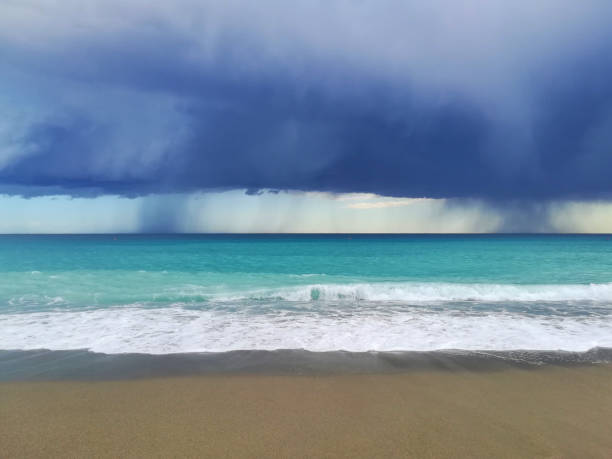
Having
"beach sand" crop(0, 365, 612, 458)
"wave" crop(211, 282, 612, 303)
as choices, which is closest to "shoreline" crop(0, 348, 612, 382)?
"beach sand" crop(0, 365, 612, 458)

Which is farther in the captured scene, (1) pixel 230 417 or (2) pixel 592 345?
(2) pixel 592 345

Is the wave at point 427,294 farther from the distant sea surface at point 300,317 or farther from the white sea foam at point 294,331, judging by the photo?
the white sea foam at point 294,331

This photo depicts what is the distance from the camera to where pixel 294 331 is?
8664 mm

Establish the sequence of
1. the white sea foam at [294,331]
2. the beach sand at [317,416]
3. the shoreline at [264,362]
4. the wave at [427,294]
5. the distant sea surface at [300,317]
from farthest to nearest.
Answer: the wave at [427,294], the distant sea surface at [300,317], the white sea foam at [294,331], the shoreline at [264,362], the beach sand at [317,416]

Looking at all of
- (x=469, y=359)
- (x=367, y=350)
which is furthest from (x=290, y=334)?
(x=469, y=359)

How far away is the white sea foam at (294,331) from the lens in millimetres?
7457

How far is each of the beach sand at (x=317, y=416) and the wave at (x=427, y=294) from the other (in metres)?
8.55

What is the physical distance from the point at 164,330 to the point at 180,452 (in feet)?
17.9

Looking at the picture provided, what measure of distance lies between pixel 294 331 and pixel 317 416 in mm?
4215

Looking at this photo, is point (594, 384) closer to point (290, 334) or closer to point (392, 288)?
point (290, 334)

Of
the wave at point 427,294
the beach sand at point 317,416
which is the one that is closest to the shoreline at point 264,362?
the beach sand at point 317,416

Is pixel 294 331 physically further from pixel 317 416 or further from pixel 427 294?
pixel 427 294

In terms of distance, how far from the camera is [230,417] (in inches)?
175

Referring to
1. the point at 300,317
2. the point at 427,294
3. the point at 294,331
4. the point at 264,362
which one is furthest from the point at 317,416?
the point at 427,294
